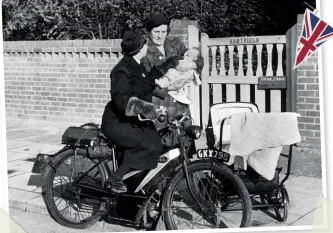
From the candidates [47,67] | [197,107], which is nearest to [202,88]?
[197,107]

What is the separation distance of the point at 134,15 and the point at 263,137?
2073 millimetres

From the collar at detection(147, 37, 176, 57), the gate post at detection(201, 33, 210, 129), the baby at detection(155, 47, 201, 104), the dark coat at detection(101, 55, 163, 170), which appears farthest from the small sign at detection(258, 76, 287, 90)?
the dark coat at detection(101, 55, 163, 170)

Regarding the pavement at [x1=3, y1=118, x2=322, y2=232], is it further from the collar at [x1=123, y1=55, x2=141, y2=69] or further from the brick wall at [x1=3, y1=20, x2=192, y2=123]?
the collar at [x1=123, y1=55, x2=141, y2=69]

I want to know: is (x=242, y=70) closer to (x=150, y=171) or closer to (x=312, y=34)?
(x=312, y=34)

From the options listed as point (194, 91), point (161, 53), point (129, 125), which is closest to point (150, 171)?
point (129, 125)

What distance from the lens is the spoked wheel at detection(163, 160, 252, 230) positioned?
4.34 metres

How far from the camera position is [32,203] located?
5.51m

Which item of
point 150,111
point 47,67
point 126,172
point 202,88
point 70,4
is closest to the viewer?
point 150,111

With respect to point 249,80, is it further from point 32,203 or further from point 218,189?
point 32,203

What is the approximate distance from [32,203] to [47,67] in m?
2.42

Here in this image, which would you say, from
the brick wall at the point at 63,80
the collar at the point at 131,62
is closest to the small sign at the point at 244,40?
the brick wall at the point at 63,80

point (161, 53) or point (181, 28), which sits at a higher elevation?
point (181, 28)

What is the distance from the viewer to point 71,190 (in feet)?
16.5

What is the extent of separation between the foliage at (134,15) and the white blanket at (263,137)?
137 centimetres
